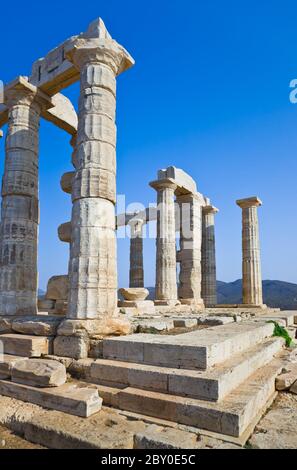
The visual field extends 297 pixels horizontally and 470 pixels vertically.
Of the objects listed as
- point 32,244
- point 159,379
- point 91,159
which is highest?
point 91,159

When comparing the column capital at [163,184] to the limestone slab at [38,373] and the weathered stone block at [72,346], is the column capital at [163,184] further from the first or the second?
the limestone slab at [38,373]

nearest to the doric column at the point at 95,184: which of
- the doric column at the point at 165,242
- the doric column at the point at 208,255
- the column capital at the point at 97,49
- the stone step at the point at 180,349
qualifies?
the column capital at the point at 97,49

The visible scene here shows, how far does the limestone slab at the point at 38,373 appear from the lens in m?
5.26

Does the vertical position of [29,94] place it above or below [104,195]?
above

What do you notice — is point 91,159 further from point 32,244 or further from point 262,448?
point 262,448

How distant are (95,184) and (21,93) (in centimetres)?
447

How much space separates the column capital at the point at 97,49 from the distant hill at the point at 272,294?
36606 millimetres

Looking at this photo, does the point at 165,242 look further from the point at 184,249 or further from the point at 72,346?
the point at 72,346

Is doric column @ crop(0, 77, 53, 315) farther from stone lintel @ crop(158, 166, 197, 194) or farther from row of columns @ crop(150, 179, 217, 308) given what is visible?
stone lintel @ crop(158, 166, 197, 194)

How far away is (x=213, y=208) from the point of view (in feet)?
73.8
